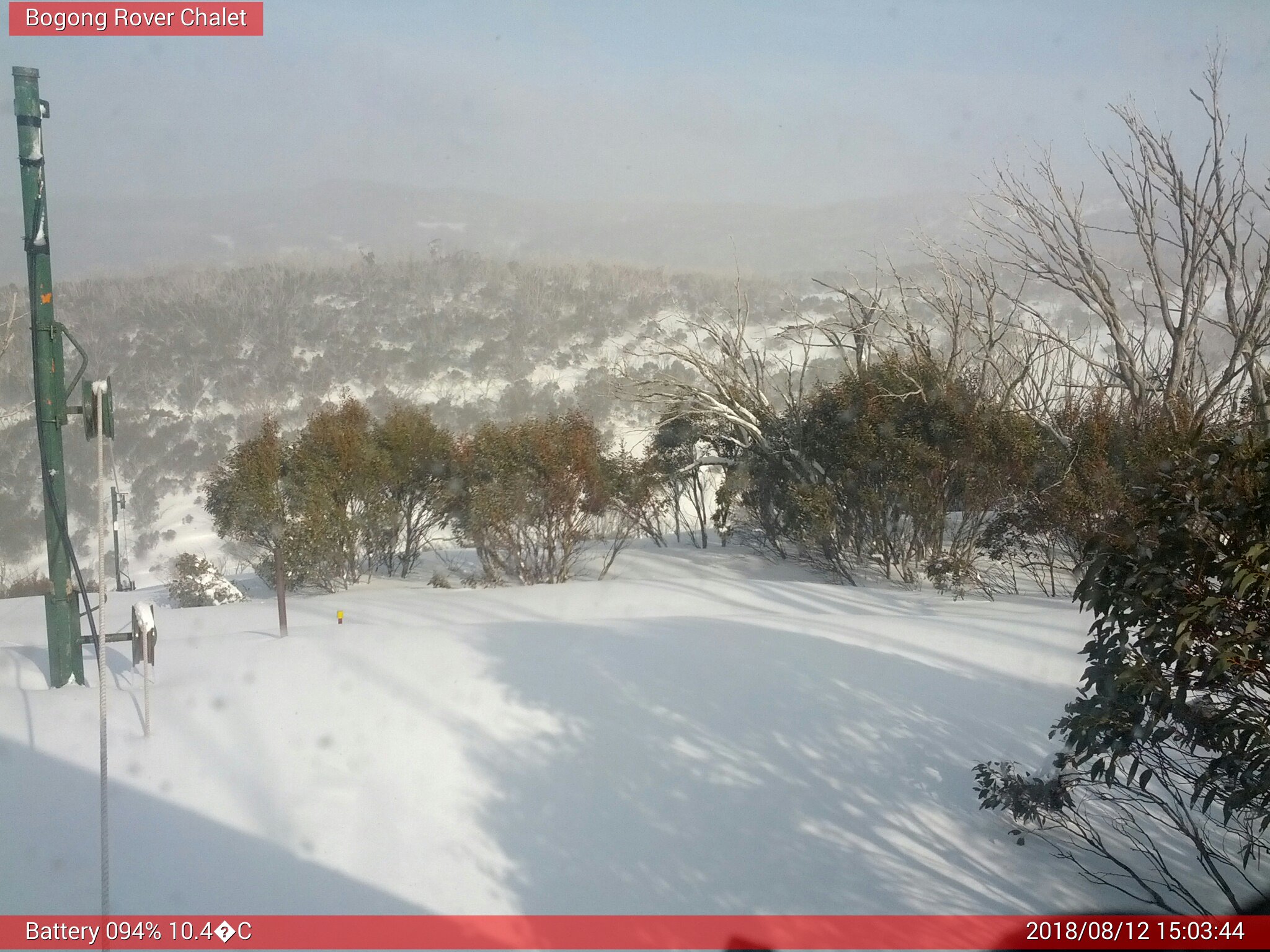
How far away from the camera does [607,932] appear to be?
13.1ft

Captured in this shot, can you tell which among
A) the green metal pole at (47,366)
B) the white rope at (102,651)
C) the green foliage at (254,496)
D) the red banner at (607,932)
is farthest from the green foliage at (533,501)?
the red banner at (607,932)

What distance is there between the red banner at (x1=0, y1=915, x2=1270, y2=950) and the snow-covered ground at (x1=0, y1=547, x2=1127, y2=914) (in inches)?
3.0

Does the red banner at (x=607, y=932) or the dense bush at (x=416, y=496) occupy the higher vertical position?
the dense bush at (x=416, y=496)

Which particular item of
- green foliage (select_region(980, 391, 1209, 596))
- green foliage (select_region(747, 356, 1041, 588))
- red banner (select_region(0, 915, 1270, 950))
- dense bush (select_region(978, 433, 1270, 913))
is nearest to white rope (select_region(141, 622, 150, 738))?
red banner (select_region(0, 915, 1270, 950))

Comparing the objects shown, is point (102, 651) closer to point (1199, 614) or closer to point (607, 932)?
point (607, 932)

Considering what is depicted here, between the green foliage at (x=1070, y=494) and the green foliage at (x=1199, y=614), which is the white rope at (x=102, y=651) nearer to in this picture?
the green foliage at (x=1199, y=614)

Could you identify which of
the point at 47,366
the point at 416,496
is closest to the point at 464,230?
the point at 416,496

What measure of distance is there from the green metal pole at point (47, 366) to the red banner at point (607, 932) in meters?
2.88

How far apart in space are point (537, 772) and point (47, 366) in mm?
4234

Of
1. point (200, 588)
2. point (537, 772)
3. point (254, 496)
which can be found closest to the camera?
point (537, 772)

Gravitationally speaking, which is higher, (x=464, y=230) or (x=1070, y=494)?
(x=464, y=230)

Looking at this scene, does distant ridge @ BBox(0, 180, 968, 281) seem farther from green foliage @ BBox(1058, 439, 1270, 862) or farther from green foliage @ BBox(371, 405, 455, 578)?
green foliage @ BBox(1058, 439, 1270, 862)

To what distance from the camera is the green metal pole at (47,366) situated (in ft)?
20.1

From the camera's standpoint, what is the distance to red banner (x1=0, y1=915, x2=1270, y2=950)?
12.3 ft
